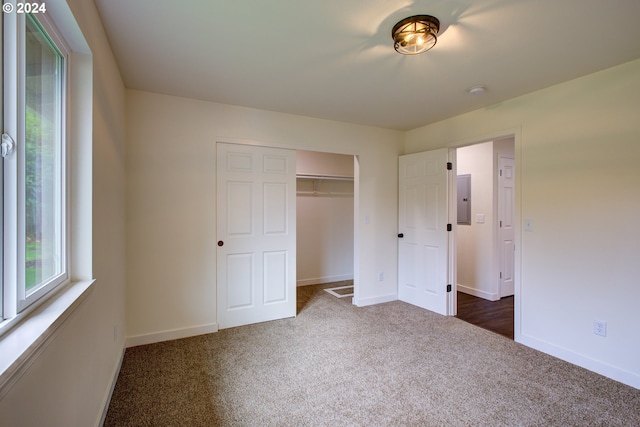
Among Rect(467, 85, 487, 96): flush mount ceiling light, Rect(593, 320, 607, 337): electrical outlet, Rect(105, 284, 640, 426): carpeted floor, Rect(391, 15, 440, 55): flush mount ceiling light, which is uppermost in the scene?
Rect(467, 85, 487, 96): flush mount ceiling light

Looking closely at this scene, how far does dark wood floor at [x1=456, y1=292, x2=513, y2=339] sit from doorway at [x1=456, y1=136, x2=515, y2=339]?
1cm

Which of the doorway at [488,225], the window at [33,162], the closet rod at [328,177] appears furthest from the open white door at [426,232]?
the window at [33,162]

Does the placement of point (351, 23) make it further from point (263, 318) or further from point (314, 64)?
point (263, 318)

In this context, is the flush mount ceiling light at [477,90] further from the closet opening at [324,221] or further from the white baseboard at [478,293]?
the white baseboard at [478,293]

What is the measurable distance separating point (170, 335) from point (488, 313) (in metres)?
3.59

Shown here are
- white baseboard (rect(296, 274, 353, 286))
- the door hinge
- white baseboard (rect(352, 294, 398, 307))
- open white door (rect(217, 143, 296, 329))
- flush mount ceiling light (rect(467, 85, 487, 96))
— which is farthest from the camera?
white baseboard (rect(296, 274, 353, 286))

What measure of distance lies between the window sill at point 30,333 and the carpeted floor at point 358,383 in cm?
102

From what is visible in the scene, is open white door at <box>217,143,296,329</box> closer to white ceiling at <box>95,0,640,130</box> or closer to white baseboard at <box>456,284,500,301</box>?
white ceiling at <box>95,0,640,130</box>

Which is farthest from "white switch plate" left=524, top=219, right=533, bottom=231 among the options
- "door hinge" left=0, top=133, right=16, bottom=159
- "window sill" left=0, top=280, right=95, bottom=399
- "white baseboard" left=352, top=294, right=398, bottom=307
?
"door hinge" left=0, top=133, right=16, bottom=159

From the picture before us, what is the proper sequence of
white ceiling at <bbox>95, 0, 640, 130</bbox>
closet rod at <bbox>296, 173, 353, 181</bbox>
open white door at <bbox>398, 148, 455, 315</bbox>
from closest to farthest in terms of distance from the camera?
1. white ceiling at <bbox>95, 0, 640, 130</bbox>
2. open white door at <bbox>398, 148, 455, 315</bbox>
3. closet rod at <bbox>296, 173, 353, 181</bbox>

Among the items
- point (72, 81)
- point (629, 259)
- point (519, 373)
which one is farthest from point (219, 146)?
point (629, 259)

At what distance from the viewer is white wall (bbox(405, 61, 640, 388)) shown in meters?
2.23

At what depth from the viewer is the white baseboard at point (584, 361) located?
7.18 ft

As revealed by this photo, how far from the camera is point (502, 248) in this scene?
14.0ft
